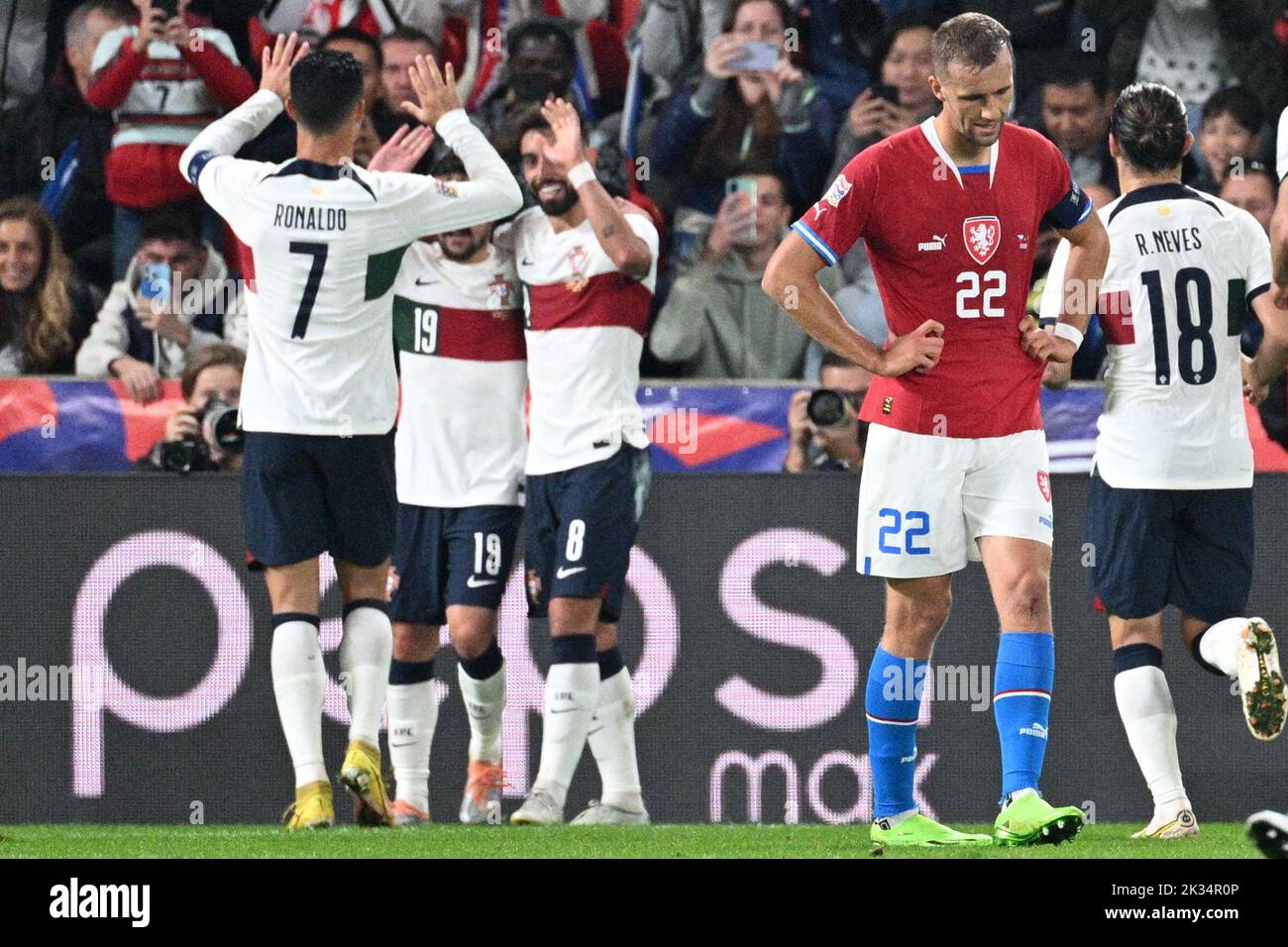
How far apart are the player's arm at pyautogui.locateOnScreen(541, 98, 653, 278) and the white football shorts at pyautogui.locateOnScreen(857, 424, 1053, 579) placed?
196 centimetres

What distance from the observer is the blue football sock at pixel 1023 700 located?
17.6ft

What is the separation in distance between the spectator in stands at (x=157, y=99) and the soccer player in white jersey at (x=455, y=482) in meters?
2.42

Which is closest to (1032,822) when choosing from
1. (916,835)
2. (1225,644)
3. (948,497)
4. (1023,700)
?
(1023,700)

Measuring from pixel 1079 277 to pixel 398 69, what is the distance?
4.71m

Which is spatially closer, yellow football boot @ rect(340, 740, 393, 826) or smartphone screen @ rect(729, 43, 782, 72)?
yellow football boot @ rect(340, 740, 393, 826)

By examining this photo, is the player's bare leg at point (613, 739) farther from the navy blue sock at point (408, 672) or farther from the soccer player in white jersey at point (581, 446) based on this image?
the navy blue sock at point (408, 672)

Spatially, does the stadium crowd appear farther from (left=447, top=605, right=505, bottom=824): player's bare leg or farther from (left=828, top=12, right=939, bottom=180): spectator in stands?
(left=447, top=605, right=505, bottom=824): player's bare leg

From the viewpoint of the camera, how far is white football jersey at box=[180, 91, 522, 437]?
6.56m

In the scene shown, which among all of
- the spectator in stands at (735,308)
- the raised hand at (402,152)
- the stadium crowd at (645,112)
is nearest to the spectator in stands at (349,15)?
the stadium crowd at (645,112)

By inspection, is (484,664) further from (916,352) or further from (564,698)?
(916,352)

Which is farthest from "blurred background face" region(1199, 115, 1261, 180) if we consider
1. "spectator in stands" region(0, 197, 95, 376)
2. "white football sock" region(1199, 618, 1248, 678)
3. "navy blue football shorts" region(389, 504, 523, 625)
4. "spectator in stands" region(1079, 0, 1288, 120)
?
"spectator in stands" region(0, 197, 95, 376)

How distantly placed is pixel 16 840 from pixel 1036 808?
3000mm

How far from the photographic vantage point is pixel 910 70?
9.77 meters

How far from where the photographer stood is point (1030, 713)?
5.39 meters
